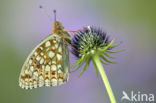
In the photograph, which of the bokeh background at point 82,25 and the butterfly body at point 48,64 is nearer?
the butterfly body at point 48,64

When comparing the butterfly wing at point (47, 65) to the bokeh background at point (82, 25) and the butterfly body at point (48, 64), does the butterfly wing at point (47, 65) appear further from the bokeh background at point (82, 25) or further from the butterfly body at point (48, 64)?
the bokeh background at point (82, 25)

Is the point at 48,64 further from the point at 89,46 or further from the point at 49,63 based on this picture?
the point at 89,46

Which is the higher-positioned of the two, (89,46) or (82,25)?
(82,25)

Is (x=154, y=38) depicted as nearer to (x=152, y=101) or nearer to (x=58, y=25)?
(x=152, y=101)

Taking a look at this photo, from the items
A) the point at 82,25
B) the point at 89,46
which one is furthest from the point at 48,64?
the point at 82,25

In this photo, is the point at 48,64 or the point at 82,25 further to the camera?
the point at 82,25

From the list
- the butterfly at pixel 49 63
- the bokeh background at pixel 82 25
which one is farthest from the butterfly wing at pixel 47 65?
the bokeh background at pixel 82 25

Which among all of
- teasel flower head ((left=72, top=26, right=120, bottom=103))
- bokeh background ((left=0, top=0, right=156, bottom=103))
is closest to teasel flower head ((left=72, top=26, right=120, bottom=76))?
teasel flower head ((left=72, top=26, right=120, bottom=103))
